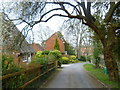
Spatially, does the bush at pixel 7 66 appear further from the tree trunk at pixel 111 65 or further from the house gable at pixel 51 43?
the house gable at pixel 51 43

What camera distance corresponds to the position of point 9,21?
23.5 ft

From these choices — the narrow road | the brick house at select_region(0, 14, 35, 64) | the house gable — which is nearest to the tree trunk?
the narrow road

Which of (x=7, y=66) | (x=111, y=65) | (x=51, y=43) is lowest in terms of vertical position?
(x=111, y=65)

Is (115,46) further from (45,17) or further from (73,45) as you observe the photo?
(73,45)

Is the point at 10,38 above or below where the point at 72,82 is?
above

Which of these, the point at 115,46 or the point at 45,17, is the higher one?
the point at 45,17

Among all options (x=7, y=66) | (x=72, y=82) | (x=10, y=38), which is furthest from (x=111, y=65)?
(x=7, y=66)

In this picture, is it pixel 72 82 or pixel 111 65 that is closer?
pixel 111 65

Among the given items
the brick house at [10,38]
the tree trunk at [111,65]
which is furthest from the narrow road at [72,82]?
the brick house at [10,38]

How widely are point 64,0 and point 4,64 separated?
21.8ft

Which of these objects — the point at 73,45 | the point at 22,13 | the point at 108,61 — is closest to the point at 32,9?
the point at 22,13

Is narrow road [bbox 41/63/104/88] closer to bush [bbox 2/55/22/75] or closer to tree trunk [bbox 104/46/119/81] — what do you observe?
tree trunk [bbox 104/46/119/81]

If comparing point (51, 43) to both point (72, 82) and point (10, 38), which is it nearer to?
point (72, 82)

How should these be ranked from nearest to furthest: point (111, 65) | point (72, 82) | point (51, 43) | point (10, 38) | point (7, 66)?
point (7, 66), point (10, 38), point (111, 65), point (72, 82), point (51, 43)
